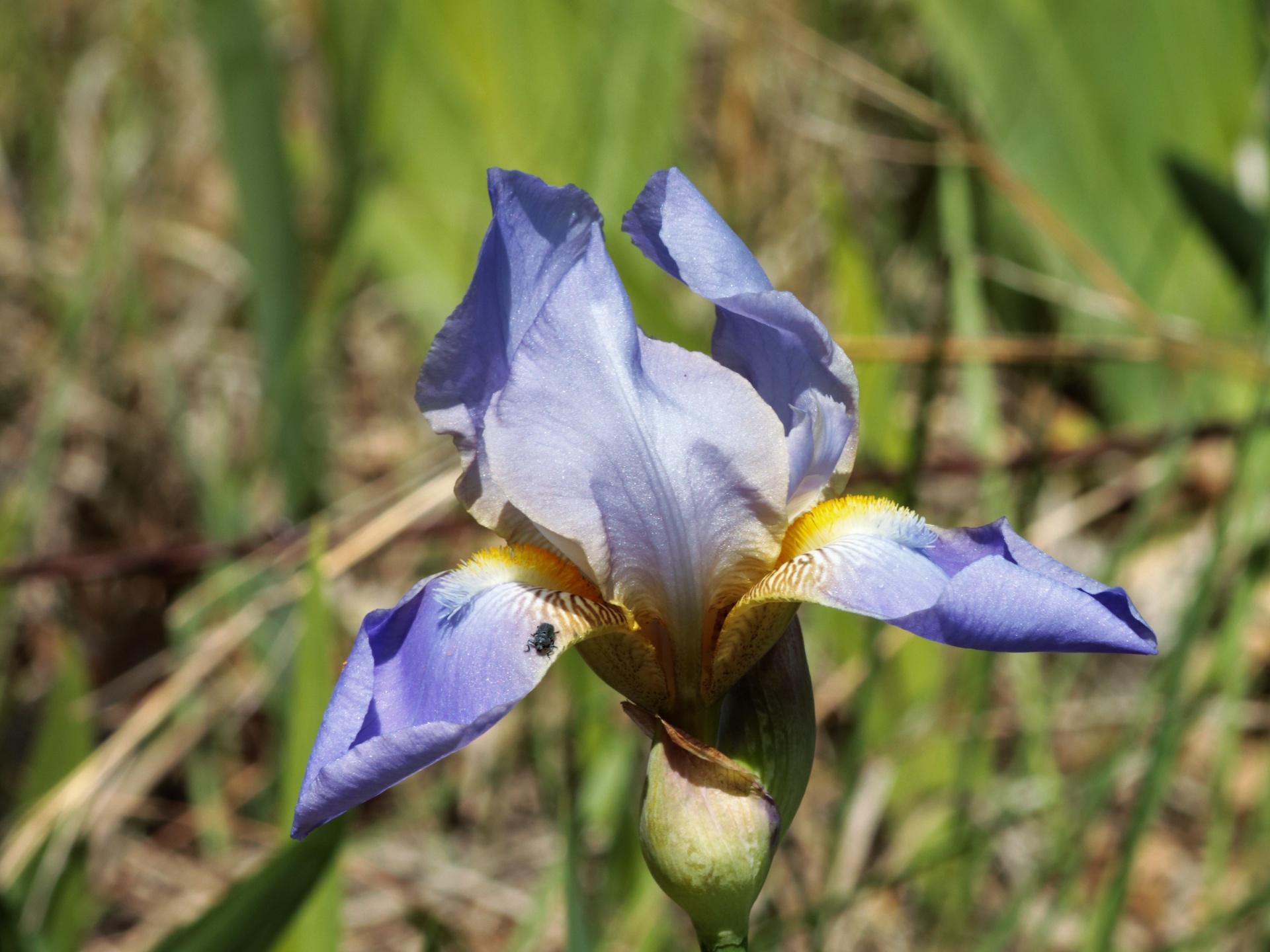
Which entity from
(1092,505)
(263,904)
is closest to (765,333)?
(263,904)

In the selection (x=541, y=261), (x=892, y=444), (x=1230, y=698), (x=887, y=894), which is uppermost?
(x=541, y=261)

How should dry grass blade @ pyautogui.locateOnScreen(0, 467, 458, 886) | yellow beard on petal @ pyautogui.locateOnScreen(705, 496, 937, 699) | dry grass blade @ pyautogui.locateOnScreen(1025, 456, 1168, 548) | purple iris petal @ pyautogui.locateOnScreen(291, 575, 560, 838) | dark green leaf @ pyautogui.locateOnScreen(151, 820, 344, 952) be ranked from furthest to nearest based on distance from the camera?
dry grass blade @ pyautogui.locateOnScreen(1025, 456, 1168, 548)
dry grass blade @ pyautogui.locateOnScreen(0, 467, 458, 886)
dark green leaf @ pyautogui.locateOnScreen(151, 820, 344, 952)
yellow beard on petal @ pyautogui.locateOnScreen(705, 496, 937, 699)
purple iris petal @ pyautogui.locateOnScreen(291, 575, 560, 838)

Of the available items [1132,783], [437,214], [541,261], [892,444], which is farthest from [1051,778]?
[437,214]

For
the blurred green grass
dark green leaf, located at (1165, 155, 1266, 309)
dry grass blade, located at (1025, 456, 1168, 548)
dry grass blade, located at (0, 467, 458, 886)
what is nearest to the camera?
dry grass blade, located at (0, 467, 458, 886)

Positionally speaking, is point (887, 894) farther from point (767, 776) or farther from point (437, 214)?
point (437, 214)

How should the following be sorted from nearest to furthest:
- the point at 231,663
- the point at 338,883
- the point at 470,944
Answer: the point at 338,883
the point at 470,944
the point at 231,663

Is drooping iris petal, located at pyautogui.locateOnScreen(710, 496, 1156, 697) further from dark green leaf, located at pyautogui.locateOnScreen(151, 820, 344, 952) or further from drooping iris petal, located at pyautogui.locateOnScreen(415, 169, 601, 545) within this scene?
dark green leaf, located at pyautogui.locateOnScreen(151, 820, 344, 952)

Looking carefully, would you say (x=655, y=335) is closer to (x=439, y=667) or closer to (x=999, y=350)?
(x=999, y=350)

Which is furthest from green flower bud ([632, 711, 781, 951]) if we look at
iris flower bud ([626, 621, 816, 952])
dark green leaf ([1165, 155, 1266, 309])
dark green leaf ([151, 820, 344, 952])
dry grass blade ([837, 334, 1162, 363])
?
dark green leaf ([1165, 155, 1266, 309])
